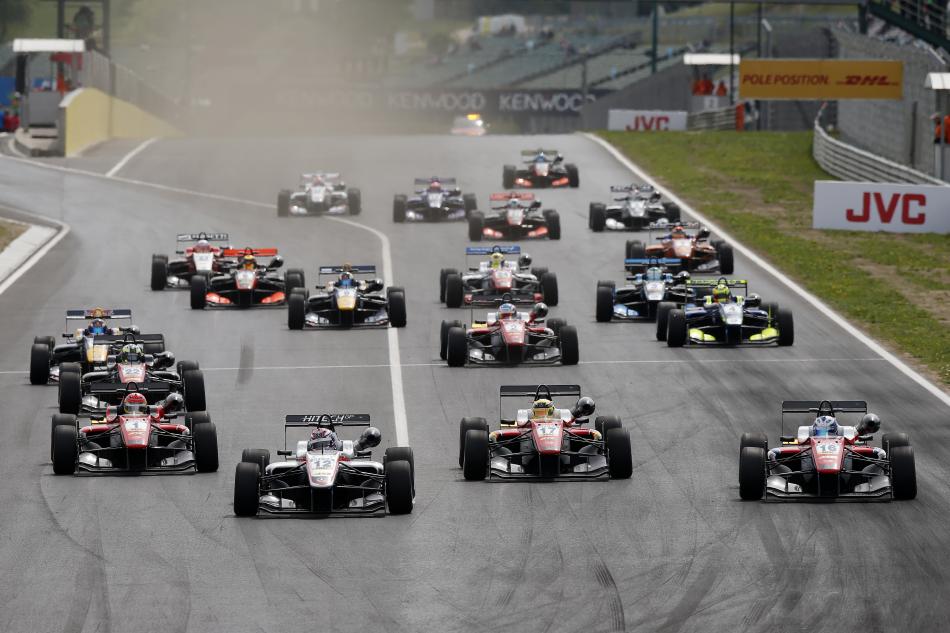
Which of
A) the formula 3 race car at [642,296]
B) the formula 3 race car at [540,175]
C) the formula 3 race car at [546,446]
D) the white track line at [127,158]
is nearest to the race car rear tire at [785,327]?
the formula 3 race car at [642,296]

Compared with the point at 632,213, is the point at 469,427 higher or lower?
lower

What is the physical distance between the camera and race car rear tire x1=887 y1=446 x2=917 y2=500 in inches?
808

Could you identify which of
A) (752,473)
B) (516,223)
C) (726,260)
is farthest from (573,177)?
A: (752,473)

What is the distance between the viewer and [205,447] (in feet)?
72.8

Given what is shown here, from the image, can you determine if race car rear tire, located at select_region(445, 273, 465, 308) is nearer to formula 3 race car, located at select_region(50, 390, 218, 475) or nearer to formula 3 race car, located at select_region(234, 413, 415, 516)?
formula 3 race car, located at select_region(50, 390, 218, 475)

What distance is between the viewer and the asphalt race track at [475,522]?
16.7m

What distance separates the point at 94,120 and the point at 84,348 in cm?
4806

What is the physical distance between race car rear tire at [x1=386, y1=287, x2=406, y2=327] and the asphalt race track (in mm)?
513

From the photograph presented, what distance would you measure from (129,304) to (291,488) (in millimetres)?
19160

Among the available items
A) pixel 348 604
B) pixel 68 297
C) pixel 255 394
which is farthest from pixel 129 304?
pixel 348 604

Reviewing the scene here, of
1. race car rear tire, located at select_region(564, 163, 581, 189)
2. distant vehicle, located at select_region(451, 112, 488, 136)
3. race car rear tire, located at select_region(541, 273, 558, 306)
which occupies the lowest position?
race car rear tire, located at select_region(541, 273, 558, 306)

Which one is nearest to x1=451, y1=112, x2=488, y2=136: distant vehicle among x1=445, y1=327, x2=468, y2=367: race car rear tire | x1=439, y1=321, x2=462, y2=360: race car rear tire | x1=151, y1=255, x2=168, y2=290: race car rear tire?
x1=151, y1=255, x2=168, y2=290: race car rear tire

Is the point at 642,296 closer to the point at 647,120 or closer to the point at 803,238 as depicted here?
the point at 803,238

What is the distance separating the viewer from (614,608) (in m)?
16.8
